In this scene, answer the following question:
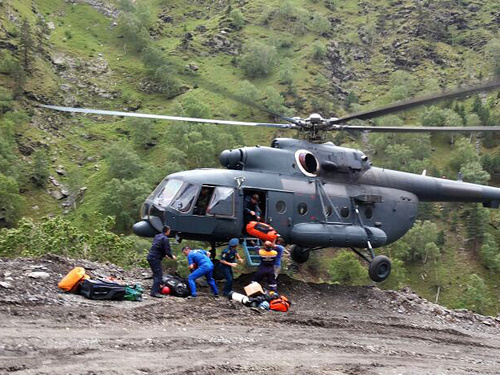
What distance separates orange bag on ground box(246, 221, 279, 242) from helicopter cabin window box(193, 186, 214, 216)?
4.26 feet

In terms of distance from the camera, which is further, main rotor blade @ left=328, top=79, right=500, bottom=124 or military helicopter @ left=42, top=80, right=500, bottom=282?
military helicopter @ left=42, top=80, right=500, bottom=282

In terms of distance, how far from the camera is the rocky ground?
796 cm

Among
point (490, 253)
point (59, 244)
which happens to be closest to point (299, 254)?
point (59, 244)

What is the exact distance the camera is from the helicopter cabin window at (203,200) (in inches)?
565

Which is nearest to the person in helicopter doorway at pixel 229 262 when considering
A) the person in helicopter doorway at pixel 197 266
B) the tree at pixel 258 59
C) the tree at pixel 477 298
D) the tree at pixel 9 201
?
the person in helicopter doorway at pixel 197 266

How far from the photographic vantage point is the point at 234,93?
103 metres

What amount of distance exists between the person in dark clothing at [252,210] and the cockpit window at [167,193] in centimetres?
200

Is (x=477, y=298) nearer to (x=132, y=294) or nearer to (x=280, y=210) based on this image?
(x=280, y=210)

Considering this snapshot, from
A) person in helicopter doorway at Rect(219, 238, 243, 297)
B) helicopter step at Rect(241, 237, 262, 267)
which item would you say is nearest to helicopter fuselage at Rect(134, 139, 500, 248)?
helicopter step at Rect(241, 237, 262, 267)

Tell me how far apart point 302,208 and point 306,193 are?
471 millimetres

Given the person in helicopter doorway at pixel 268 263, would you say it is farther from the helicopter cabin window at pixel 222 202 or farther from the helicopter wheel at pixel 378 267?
the helicopter wheel at pixel 378 267

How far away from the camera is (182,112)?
285 feet

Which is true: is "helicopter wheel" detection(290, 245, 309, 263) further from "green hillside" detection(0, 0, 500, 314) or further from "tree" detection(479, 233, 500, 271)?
"tree" detection(479, 233, 500, 271)

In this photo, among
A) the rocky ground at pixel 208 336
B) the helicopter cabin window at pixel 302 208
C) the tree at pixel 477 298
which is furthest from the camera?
the tree at pixel 477 298
